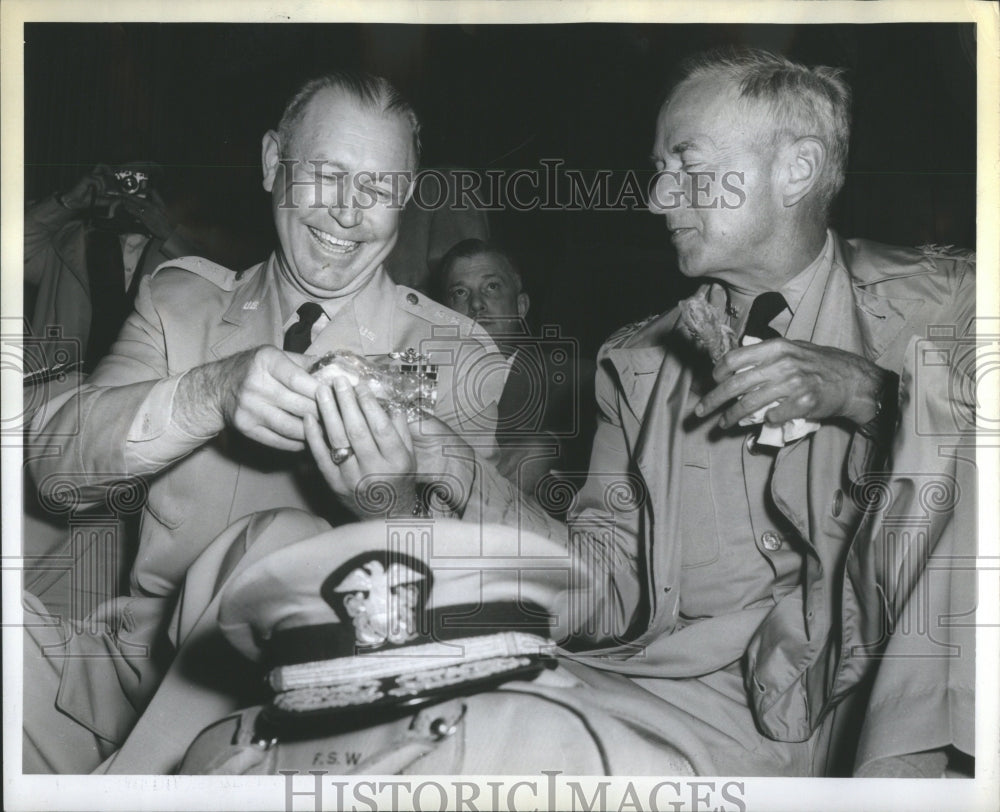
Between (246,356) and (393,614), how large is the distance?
35.8 inches

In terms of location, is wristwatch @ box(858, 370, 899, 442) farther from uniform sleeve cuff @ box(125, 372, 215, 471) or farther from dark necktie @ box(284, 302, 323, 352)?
uniform sleeve cuff @ box(125, 372, 215, 471)

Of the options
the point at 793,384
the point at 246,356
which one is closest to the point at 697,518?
the point at 793,384

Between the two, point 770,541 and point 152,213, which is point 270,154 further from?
point 770,541

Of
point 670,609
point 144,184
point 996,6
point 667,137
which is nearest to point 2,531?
point 144,184

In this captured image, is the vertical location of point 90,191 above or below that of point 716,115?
below

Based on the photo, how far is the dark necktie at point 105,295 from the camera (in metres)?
3.30

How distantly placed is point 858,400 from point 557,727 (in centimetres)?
133

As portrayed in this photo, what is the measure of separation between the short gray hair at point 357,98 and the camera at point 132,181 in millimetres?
453

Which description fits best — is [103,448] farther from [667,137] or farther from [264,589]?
[667,137]

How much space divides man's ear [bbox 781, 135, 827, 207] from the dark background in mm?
105

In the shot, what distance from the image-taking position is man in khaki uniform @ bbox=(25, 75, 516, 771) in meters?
3.26

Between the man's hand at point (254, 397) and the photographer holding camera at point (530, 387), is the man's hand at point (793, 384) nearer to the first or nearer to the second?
the photographer holding camera at point (530, 387)

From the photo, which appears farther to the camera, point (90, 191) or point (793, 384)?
point (90, 191)

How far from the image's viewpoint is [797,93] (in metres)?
3.26
